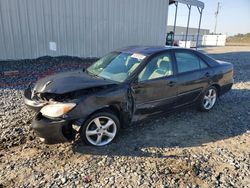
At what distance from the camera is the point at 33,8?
9352 mm

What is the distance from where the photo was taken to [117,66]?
400 cm

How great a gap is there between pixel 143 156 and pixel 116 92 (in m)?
1.03

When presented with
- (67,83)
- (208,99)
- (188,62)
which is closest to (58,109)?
(67,83)

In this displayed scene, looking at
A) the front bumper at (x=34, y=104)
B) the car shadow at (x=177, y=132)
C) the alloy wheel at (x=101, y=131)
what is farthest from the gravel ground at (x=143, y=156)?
the front bumper at (x=34, y=104)

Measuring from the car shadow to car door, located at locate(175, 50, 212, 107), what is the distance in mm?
460

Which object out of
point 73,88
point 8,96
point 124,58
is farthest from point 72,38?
point 73,88

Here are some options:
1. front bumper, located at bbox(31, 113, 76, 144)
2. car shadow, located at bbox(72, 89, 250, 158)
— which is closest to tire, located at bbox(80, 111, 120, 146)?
car shadow, located at bbox(72, 89, 250, 158)

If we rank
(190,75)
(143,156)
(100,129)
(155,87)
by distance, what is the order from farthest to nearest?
(190,75) → (155,87) → (100,129) → (143,156)

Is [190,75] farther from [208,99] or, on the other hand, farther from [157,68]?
[208,99]

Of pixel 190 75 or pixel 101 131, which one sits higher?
pixel 190 75

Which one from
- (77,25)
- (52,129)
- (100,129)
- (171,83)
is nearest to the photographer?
(52,129)

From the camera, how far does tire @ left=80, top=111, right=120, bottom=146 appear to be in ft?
10.8

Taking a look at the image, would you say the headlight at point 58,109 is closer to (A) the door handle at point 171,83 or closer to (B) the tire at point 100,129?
(B) the tire at point 100,129

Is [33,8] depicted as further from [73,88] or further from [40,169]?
[40,169]
